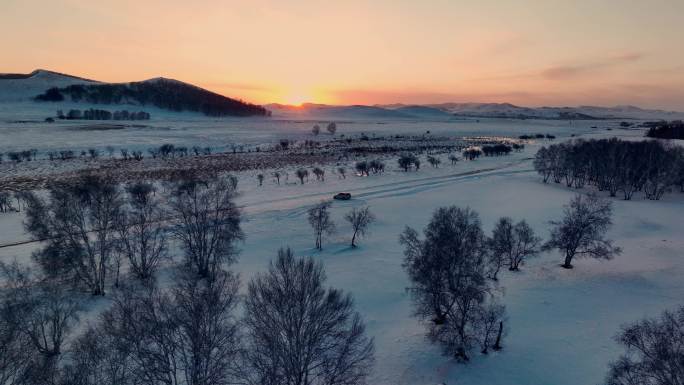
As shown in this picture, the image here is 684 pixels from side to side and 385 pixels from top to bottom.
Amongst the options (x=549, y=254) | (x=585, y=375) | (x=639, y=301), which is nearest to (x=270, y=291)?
(x=585, y=375)

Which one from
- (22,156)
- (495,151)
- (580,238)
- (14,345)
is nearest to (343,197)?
(580,238)

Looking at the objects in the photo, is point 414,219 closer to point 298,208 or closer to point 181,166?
point 298,208

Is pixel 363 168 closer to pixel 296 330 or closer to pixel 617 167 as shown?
pixel 617 167

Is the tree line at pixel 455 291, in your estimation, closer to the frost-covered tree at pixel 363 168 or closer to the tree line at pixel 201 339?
the tree line at pixel 201 339

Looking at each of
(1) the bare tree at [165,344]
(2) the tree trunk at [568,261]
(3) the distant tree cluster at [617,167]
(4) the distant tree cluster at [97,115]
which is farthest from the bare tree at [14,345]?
(4) the distant tree cluster at [97,115]

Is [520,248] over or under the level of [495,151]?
under

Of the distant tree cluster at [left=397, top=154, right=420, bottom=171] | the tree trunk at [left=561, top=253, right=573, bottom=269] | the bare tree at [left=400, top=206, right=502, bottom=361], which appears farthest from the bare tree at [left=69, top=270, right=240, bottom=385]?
the distant tree cluster at [left=397, top=154, right=420, bottom=171]
